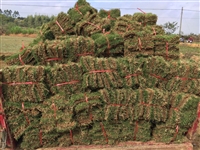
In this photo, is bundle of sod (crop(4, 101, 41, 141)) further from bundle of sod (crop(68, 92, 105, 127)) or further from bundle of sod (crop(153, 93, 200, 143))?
bundle of sod (crop(153, 93, 200, 143))

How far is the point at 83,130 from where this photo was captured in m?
4.46

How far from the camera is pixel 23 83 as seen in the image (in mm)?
4035

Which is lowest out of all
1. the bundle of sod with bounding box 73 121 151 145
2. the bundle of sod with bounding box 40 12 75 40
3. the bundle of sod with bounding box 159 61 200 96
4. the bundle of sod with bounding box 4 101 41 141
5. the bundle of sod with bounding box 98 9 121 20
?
the bundle of sod with bounding box 73 121 151 145

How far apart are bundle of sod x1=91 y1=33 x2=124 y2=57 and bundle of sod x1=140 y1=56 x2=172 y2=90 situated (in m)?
0.73

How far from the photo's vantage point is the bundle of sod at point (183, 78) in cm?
456

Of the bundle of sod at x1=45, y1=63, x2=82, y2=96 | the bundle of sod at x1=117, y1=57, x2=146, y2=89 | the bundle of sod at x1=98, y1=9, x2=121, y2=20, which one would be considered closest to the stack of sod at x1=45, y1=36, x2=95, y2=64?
the bundle of sod at x1=45, y1=63, x2=82, y2=96

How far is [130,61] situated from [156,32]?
151cm

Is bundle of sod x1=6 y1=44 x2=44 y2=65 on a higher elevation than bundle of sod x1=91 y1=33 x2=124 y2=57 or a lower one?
lower

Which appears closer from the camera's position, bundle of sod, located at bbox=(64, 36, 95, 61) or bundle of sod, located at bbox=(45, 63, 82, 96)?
bundle of sod, located at bbox=(45, 63, 82, 96)

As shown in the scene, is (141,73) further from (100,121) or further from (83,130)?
(83,130)

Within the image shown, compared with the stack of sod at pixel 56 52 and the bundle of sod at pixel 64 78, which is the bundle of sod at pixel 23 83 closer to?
the bundle of sod at pixel 64 78

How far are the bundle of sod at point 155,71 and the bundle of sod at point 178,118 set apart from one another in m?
0.43

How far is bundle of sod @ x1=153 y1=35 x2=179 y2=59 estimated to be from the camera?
4.84 meters

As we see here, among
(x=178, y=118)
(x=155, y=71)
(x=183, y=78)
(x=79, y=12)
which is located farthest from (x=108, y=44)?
(x=178, y=118)
